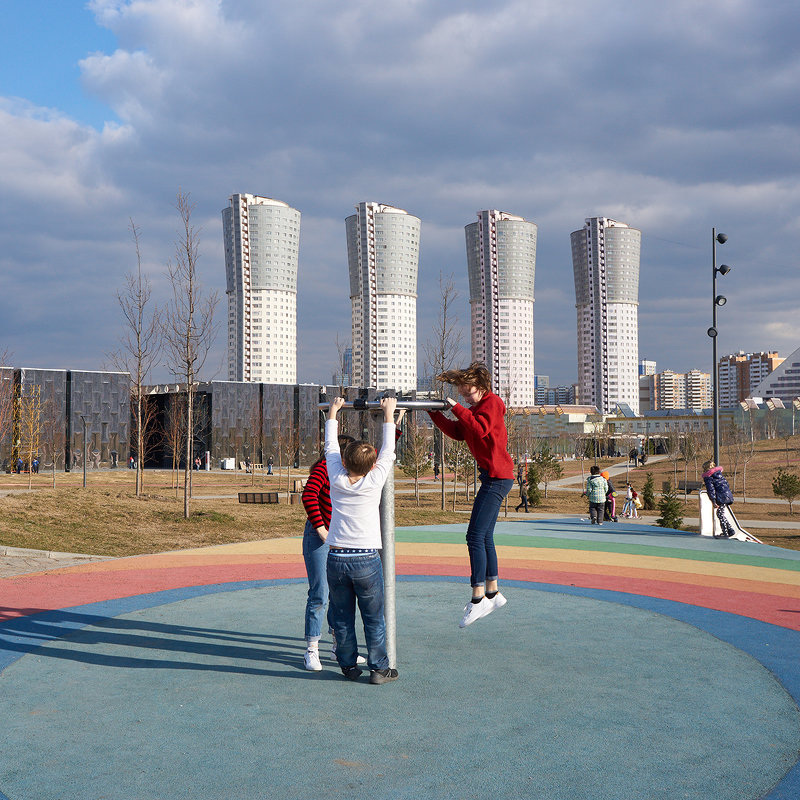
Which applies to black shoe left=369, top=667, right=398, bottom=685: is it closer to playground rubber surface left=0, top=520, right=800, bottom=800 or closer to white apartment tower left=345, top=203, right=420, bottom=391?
playground rubber surface left=0, top=520, right=800, bottom=800

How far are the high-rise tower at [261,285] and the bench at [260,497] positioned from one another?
11499cm

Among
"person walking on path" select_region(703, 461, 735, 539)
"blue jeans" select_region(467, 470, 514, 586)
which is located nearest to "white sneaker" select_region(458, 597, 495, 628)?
"blue jeans" select_region(467, 470, 514, 586)

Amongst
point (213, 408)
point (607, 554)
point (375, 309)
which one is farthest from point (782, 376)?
point (607, 554)

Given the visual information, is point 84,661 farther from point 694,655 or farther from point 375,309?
point 375,309

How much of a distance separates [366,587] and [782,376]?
167596 millimetres

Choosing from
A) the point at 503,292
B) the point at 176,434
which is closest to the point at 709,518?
the point at 176,434

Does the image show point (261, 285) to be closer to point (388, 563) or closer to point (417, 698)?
point (388, 563)

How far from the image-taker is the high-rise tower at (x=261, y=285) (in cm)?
14062

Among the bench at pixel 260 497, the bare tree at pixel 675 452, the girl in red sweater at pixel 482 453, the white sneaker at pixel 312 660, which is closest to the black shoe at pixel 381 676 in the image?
the white sneaker at pixel 312 660

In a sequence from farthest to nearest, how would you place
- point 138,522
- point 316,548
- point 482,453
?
point 138,522, point 316,548, point 482,453

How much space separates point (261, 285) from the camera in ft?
480

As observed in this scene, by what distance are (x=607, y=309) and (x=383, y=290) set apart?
65202 mm

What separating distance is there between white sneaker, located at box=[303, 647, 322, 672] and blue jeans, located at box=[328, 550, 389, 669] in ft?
0.95

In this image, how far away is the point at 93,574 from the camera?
418 inches
